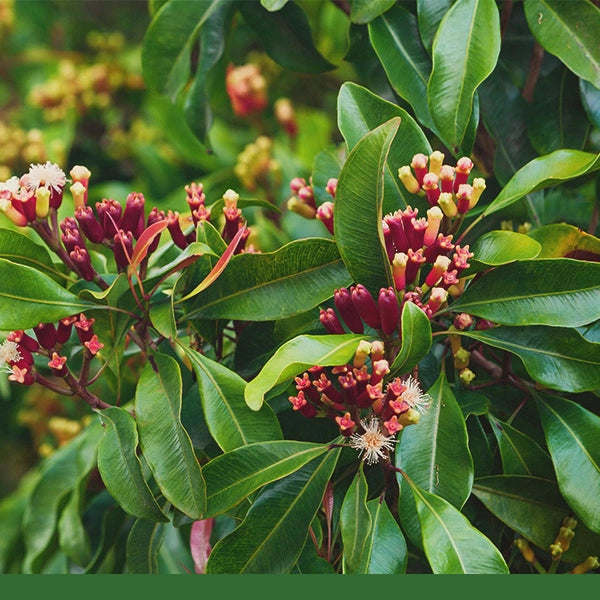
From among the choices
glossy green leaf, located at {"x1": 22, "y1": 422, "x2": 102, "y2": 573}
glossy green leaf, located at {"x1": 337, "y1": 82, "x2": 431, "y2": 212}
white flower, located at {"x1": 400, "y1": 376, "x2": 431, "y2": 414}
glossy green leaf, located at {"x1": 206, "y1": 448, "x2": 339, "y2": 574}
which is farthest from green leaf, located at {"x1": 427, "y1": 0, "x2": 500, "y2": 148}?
glossy green leaf, located at {"x1": 22, "y1": 422, "x2": 102, "y2": 573}

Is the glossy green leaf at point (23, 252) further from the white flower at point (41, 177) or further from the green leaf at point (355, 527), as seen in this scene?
the green leaf at point (355, 527)

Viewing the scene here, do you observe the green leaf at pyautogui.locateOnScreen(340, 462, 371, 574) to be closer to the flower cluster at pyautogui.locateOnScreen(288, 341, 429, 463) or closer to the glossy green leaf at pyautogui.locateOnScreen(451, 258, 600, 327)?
the flower cluster at pyautogui.locateOnScreen(288, 341, 429, 463)

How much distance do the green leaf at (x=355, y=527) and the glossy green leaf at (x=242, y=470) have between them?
0.06 m

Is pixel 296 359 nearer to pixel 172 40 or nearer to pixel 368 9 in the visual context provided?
pixel 368 9

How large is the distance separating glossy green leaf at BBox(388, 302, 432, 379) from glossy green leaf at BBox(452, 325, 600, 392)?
0.11 meters

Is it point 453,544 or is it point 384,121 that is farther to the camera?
point 384,121

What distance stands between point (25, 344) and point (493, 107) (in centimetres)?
67

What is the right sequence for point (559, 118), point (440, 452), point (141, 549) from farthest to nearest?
1. point (559, 118)
2. point (141, 549)
3. point (440, 452)

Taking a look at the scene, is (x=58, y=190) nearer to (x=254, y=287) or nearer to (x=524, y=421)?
(x=254, y=287)

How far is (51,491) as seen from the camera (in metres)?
1.34

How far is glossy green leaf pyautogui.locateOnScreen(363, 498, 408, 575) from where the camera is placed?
787 millimetres

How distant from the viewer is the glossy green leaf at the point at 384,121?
90 cm

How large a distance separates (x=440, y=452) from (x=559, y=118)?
19.9 inches

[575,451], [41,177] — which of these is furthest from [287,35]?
[575,451]
